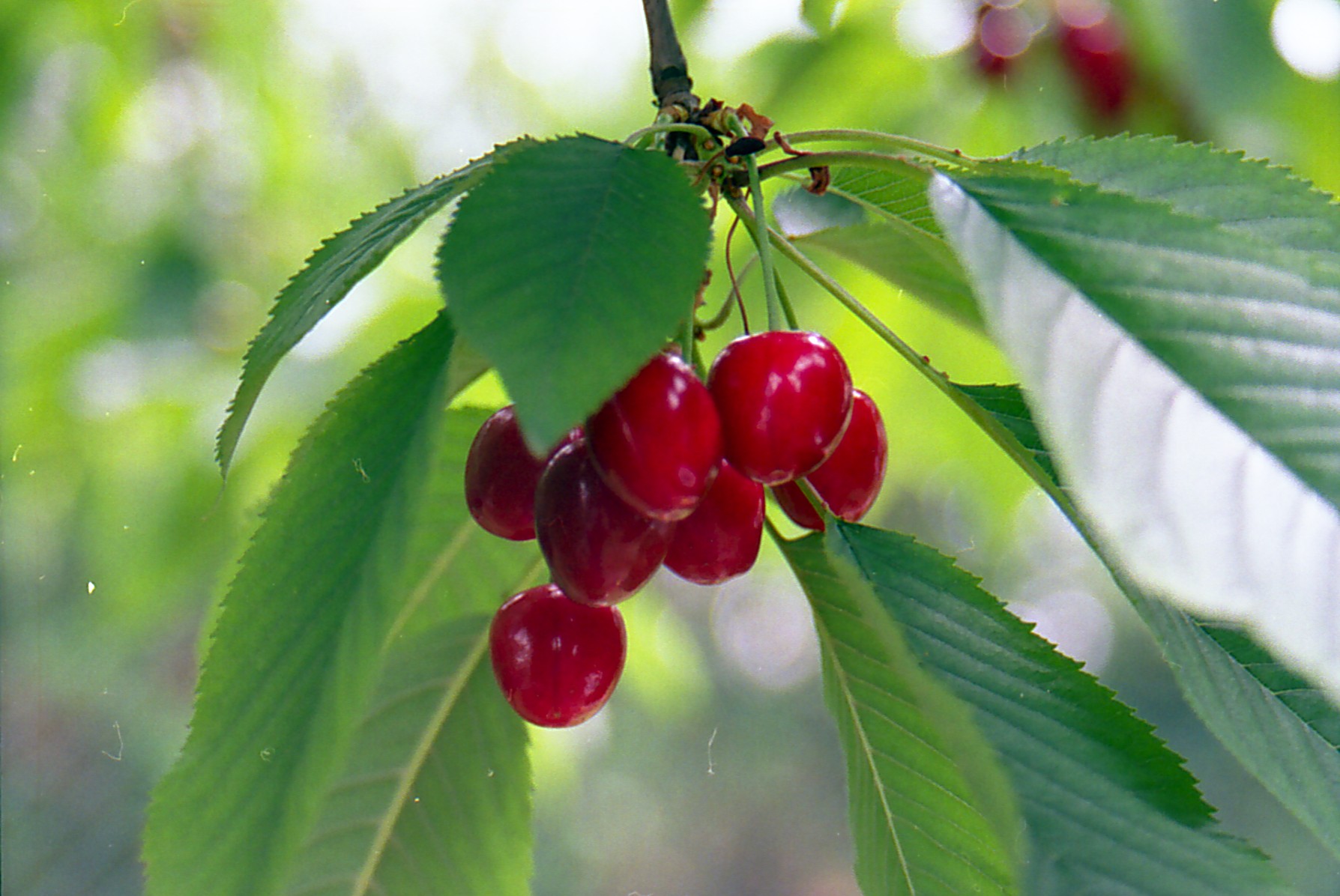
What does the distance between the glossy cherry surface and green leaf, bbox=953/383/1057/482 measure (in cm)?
27

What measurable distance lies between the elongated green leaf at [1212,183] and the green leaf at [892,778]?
281 millimetres

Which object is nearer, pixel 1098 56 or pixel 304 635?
pixel 304 635

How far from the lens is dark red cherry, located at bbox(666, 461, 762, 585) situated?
670 millimetres

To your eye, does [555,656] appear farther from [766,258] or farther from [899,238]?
[899,238]

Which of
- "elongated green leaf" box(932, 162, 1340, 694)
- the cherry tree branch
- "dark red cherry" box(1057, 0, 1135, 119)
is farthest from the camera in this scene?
"dark red cherry" box(1057, 0, 1135, 119)

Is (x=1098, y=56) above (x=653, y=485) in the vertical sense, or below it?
above

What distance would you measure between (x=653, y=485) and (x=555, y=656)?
0.72 ft

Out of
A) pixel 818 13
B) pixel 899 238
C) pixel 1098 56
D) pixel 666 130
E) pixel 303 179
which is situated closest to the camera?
pixel 666 130

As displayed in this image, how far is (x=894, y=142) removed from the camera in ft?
2.25

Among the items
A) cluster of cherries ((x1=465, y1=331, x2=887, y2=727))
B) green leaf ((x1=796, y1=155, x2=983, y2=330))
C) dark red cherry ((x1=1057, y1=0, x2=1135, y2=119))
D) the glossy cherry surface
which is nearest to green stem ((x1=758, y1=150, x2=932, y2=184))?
green leaf ((x1=796, y1=155, x2=983, y2=330))

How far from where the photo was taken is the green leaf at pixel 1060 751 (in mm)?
554

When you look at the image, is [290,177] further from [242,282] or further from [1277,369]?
[1277,369]

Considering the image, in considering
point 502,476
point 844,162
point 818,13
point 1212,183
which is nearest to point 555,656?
point 502,476

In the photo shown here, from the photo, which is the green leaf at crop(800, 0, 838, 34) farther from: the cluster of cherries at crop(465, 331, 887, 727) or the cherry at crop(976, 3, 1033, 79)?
the cluster of cherries at crop(465, 331, 887, 727)
